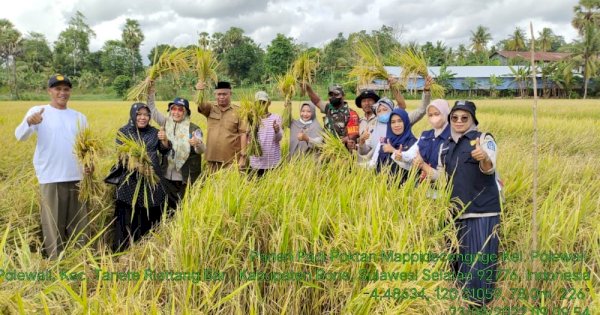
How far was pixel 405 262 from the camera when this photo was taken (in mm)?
1973

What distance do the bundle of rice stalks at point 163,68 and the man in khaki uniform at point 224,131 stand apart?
0.28m

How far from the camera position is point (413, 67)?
3.94m

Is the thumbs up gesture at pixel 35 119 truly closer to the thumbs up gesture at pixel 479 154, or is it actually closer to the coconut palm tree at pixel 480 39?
the thumbs up gesture at pixel 479 154

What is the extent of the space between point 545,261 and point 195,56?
341 cm

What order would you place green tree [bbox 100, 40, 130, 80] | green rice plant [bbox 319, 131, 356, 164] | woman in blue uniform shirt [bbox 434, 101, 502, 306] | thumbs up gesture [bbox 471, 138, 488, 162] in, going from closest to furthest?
1. thumbs up gesture [bbox 471, 138, 488, 162]
2. woman in blue uniform shirt [bbox 434, 101, 502, 306]
3. green rice plant [bbox 319, 131, 356, 164]
4. green tree [bbox 100, 40, 130, 80]

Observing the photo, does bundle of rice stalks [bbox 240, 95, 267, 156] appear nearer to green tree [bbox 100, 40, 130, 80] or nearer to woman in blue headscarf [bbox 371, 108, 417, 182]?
woman in blue headscarf [bbox 371, 108, 417, 182]

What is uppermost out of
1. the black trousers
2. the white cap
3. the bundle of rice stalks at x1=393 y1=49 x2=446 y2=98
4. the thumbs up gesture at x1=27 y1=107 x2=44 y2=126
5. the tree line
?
the tree line

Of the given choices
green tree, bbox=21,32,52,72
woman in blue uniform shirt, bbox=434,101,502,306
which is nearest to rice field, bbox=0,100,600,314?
woman in blue uniform shirt, bbox=434,101,502,306

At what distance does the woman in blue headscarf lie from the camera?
308cm

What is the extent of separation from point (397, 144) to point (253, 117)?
1.43 m

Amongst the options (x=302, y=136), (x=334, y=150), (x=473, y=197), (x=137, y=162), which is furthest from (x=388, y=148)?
(x=137, y=162)

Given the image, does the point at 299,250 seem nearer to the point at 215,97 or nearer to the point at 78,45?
the point at 215,97

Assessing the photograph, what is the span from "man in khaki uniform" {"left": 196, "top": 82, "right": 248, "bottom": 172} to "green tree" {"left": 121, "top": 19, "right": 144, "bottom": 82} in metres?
39.7

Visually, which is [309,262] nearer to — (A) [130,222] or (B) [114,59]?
(A) [130,222]
